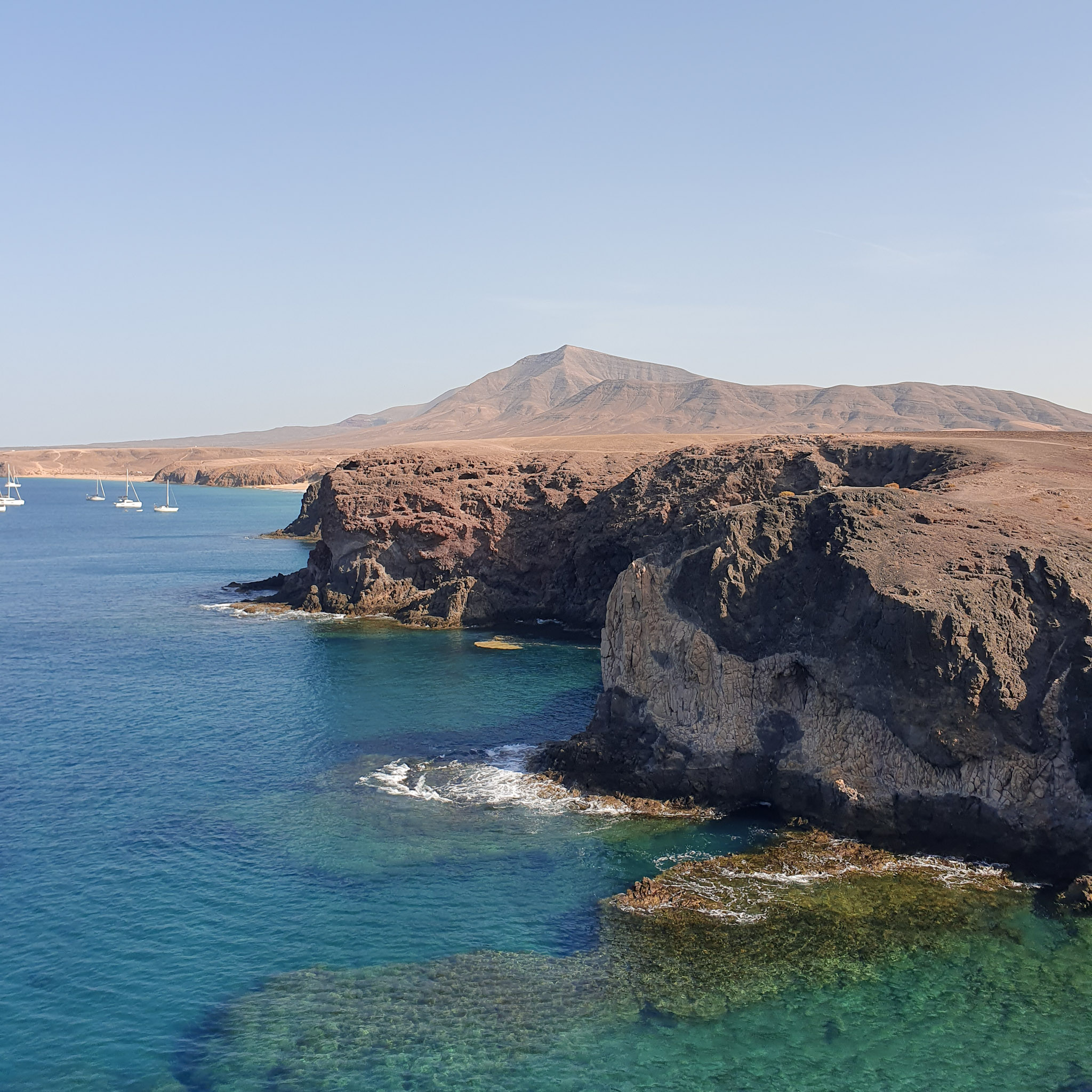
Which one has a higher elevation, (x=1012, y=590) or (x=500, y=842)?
(x=1012, y=590)

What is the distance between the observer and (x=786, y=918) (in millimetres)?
27688

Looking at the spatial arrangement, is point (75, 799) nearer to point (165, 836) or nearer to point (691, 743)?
point (165, 836)

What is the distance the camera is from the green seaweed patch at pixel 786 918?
2484 centimetres

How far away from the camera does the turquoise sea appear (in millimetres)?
21547

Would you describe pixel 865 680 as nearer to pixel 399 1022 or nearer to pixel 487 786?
pixel 487 786

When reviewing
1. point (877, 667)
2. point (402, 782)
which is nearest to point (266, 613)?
point (402, 782)

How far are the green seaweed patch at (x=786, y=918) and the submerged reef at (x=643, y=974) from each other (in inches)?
2.0

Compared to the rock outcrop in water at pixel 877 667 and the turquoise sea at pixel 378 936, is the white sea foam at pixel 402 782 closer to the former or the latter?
the turquoise sea at pixel 378 936

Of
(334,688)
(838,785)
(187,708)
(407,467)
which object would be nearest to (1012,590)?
(838,785)

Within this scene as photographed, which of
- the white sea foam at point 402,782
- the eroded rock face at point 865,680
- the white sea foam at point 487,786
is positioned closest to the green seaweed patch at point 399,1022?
the white sea foam at point 487,786

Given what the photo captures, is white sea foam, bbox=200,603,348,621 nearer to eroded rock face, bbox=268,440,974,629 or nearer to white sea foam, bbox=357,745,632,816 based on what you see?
eroded rock face, bbox=268,440,974,629

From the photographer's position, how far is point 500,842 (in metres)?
33.0

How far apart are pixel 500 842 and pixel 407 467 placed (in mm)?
51729

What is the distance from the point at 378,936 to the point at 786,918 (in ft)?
39.1
